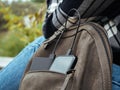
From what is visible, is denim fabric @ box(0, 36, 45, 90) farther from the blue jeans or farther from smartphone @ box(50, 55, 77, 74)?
smartphone @ box(50, 55, 77, 74)

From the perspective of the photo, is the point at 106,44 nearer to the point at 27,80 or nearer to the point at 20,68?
the point at 27,80

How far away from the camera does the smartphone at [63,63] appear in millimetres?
1074

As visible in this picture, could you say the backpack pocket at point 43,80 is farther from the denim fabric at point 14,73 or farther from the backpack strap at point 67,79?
the denim fabric at point 14,73

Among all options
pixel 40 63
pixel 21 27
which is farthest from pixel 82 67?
pixel 21 27

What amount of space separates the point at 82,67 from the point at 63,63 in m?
0.07

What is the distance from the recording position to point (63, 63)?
1.10m

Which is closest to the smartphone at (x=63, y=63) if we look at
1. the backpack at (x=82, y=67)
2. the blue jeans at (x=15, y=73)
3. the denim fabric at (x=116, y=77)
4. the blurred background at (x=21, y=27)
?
the backpack at (x=82, y=67)

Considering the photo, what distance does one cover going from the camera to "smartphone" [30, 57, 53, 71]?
1.16 m

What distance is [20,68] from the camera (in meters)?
1.37

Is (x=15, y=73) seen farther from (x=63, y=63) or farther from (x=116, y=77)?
(x=116, y=77)

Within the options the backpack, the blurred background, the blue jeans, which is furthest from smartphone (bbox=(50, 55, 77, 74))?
the blurred background

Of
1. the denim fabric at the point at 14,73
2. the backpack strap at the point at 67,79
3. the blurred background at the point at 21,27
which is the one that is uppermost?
the backpack strap at the point at 67,79

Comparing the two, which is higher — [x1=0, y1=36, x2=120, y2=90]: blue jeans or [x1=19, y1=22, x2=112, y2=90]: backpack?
[x1=19, y1=22, x2=112, y2=90]: backpack

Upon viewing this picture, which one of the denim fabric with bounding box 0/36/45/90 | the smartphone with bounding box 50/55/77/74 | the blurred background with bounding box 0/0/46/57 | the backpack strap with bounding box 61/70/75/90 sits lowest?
the blurred background with bounding box 0/0/46/57
